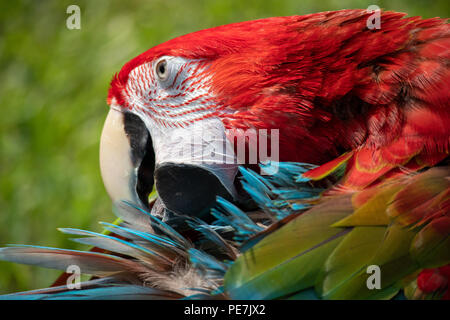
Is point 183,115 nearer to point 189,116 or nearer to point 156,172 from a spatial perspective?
point 189,116

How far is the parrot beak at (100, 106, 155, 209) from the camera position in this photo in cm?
94

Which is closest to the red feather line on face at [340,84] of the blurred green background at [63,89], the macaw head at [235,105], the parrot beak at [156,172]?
→ the macaw head at [235,105]

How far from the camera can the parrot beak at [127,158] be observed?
94cm

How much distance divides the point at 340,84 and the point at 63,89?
1298 millimetres

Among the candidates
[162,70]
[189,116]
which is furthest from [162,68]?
[189,116]

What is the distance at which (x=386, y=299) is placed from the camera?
2.19 feet

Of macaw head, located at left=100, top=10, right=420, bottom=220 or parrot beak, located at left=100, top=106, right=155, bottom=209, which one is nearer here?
macaw head, located at left=100, top=10, right=420, bottom=220

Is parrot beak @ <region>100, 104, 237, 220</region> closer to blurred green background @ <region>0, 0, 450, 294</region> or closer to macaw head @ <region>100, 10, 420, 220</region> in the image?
macaw head @ <region>100, 10, 420, 220</region>

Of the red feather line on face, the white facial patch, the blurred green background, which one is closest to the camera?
the red feather line on face

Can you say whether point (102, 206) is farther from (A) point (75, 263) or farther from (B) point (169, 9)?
(B) point (169, 9)

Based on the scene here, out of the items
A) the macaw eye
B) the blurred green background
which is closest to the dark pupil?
the macaw eye

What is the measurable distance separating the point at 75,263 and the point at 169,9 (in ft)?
4.70

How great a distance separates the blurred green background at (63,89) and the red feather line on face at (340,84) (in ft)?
2.62

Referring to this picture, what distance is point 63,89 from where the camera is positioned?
1834 mm
